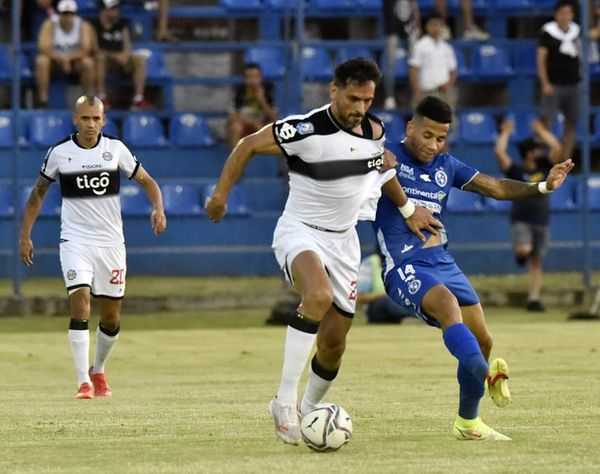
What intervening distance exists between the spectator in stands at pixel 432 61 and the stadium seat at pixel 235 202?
332 centimetres

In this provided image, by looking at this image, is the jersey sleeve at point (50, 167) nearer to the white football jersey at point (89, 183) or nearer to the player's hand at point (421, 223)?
the white football jersey at point (89, 183)

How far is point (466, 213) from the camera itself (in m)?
24.9

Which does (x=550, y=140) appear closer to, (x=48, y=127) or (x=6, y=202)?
(x=48, y=127)

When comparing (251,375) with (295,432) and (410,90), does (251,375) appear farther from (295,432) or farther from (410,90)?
(410,90)

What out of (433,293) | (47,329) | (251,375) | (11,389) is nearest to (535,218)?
(47,329)

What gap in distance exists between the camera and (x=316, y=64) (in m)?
26.0

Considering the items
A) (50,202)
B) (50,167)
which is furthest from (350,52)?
(50,167)

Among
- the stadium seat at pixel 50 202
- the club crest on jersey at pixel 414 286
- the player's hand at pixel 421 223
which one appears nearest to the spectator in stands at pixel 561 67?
the stadium seat at pixel 50 202

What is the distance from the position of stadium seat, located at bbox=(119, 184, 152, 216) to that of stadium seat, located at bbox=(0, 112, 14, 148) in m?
1.96

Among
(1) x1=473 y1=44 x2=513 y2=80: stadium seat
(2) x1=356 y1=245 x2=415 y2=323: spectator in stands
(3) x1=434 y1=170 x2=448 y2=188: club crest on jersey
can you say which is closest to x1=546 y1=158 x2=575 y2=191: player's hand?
(3) x1=434 y1=170 x2=448 y2=188: club crest on jersey

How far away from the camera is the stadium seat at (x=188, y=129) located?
2506 centimetres

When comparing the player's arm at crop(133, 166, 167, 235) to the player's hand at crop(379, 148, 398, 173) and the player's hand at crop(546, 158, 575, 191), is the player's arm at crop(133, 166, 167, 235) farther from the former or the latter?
the player's hand at crop(546, 158, 575, 191)

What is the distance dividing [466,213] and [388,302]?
4.25m

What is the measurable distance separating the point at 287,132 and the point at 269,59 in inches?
656
